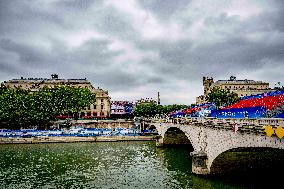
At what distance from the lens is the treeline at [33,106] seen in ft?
382

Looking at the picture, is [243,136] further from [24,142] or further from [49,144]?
[24,142]

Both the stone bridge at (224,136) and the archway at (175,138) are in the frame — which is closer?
the stone bridge at (224,136)

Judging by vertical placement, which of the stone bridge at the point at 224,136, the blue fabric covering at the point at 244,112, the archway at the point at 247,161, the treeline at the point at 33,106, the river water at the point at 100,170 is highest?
the treeline at the point at 33,106

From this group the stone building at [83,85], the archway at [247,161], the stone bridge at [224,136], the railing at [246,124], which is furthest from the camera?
the stone building at [83,85]

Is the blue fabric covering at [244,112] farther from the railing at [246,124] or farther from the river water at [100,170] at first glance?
the river water at [100,170]

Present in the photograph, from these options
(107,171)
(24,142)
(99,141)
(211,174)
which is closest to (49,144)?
(24,142)

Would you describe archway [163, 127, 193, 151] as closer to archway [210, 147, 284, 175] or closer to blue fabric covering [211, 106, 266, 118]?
blue fabric covering [211, 106, 266, 118]

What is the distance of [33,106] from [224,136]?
96.9 metres

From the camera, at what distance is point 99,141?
102688 millimetres

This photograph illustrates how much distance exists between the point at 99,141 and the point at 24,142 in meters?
23.8

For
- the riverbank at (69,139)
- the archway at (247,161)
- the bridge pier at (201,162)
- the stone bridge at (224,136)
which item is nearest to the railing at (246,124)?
the stone bridge at (224,136)

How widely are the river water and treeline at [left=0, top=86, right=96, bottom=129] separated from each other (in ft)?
127

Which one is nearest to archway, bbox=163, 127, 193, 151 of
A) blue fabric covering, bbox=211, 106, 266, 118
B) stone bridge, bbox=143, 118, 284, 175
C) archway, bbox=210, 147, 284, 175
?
stone bridge, bbox=143, 118, 284, 175

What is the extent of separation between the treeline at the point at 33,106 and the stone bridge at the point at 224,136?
7593 cm
